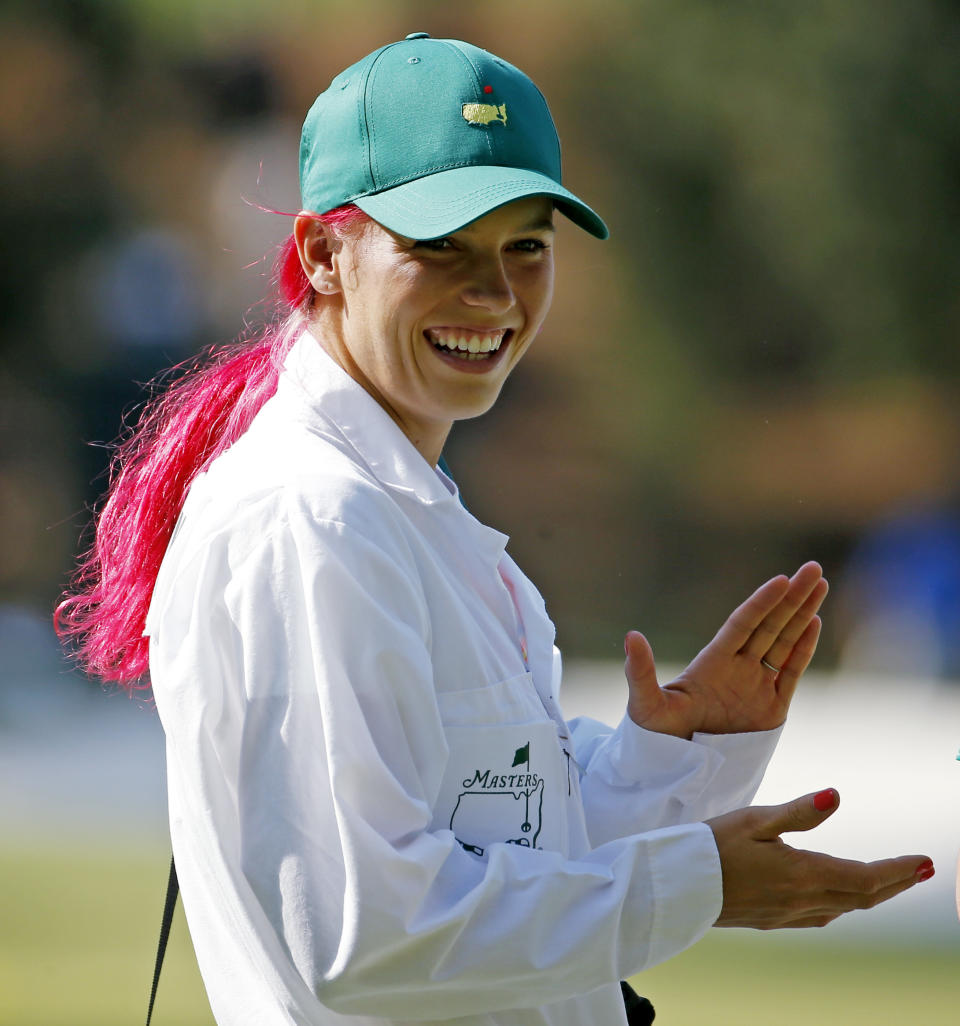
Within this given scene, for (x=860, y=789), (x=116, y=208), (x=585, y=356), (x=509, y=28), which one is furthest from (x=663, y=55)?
(x=860, y=789)

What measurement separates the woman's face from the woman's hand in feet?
1.35

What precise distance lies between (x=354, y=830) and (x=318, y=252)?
578 millimetres

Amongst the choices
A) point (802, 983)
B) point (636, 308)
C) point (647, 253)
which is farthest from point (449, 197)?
point (647, 253)

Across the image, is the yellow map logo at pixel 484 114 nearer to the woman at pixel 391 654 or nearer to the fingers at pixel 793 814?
the woman at pixel 391 654

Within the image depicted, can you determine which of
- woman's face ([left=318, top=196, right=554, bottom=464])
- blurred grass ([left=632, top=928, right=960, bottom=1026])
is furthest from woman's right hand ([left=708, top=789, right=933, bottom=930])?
blurred grass ([left=632, top=928, right=960, bottom=1026])

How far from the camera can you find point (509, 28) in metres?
7.44

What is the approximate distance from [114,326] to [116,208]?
2.09 feet

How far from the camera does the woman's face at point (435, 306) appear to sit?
1.21 metres

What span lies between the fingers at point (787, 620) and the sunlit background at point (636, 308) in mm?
3618

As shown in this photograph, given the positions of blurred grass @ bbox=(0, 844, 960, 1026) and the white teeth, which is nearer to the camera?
the white teeth

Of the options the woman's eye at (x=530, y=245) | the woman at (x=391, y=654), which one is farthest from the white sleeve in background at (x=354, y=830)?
the woman's eye at (x=530, y=245)

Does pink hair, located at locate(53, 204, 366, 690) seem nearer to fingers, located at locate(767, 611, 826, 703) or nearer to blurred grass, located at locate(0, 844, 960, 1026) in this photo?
fingers, located at locate(767, 611, 826, 703)

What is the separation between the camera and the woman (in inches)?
38.4

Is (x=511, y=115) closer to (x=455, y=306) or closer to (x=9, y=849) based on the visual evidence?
(x=455, y=306)
